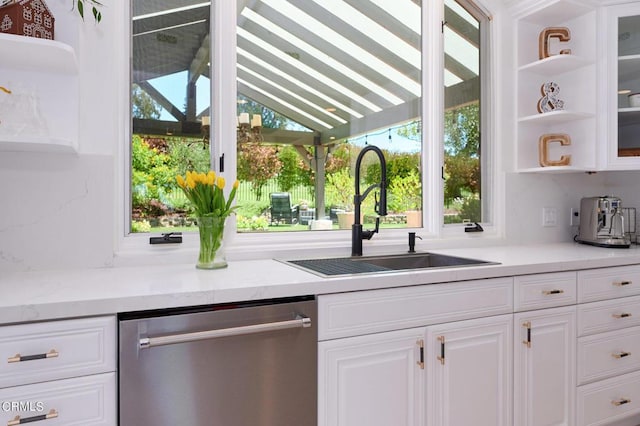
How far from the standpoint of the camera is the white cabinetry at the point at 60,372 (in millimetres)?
1089

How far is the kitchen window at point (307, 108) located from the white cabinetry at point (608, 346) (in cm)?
79

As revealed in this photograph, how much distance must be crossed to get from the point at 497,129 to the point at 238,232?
5.55 ft

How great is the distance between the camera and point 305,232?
2.18 m

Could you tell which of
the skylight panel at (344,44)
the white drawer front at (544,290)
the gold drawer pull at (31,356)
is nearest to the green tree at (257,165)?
the skylight panel at (344,44)

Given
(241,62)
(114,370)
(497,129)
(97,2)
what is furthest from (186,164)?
(497,129)

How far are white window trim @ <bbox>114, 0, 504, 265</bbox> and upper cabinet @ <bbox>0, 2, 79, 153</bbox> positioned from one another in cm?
21

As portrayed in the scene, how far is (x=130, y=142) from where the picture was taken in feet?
6.00

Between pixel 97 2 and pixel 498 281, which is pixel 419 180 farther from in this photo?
pixel 97 2

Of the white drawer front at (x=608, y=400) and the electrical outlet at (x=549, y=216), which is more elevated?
the electrical outlet at (x=549, y=216)

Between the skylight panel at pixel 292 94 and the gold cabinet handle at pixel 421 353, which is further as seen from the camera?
the skylight panel at pixel 292 94

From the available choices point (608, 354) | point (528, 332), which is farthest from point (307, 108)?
point (608, 354)

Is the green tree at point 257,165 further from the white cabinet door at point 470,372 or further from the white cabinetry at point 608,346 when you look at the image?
the white cabinetry at point 608,346

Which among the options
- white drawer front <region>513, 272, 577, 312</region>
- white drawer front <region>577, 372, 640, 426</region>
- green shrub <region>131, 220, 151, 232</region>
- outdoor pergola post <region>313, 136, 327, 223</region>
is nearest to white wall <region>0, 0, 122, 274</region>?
green shrub <region>131, 220, 151, 232</region>

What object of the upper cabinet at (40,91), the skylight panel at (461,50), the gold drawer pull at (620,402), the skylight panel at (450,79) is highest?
the skylight panel at (461,50)
